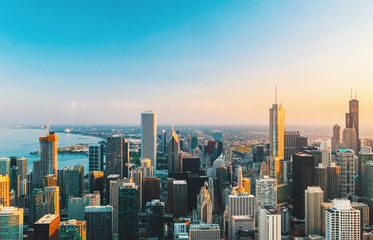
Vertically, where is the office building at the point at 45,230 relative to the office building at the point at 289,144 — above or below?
below

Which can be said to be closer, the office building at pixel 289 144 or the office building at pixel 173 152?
the office building at pixel 289 144

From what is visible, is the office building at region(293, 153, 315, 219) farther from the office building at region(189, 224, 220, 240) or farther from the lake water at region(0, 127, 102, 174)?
the lake water at region(0, 127, 102, 174)

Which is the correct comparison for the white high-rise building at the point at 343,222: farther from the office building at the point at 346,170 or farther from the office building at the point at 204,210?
the office building at the point at 346,170

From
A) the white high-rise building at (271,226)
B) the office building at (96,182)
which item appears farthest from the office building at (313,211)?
the office building at (96,182)

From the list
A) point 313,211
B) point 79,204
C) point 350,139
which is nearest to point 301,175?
point 313,211

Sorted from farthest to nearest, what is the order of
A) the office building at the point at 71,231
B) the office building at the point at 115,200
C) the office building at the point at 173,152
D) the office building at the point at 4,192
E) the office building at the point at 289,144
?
the office building at the point at 173,152 < the office building at the point at 289,144 < the office building at the point at 4,192 < the office building at the point at 115,200 < the office building at the point at 71,231

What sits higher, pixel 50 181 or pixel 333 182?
pixel 333 182

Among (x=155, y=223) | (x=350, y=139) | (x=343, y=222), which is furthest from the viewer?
(x=350, y=139)

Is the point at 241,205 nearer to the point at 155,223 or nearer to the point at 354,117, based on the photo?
the point at 155,223
